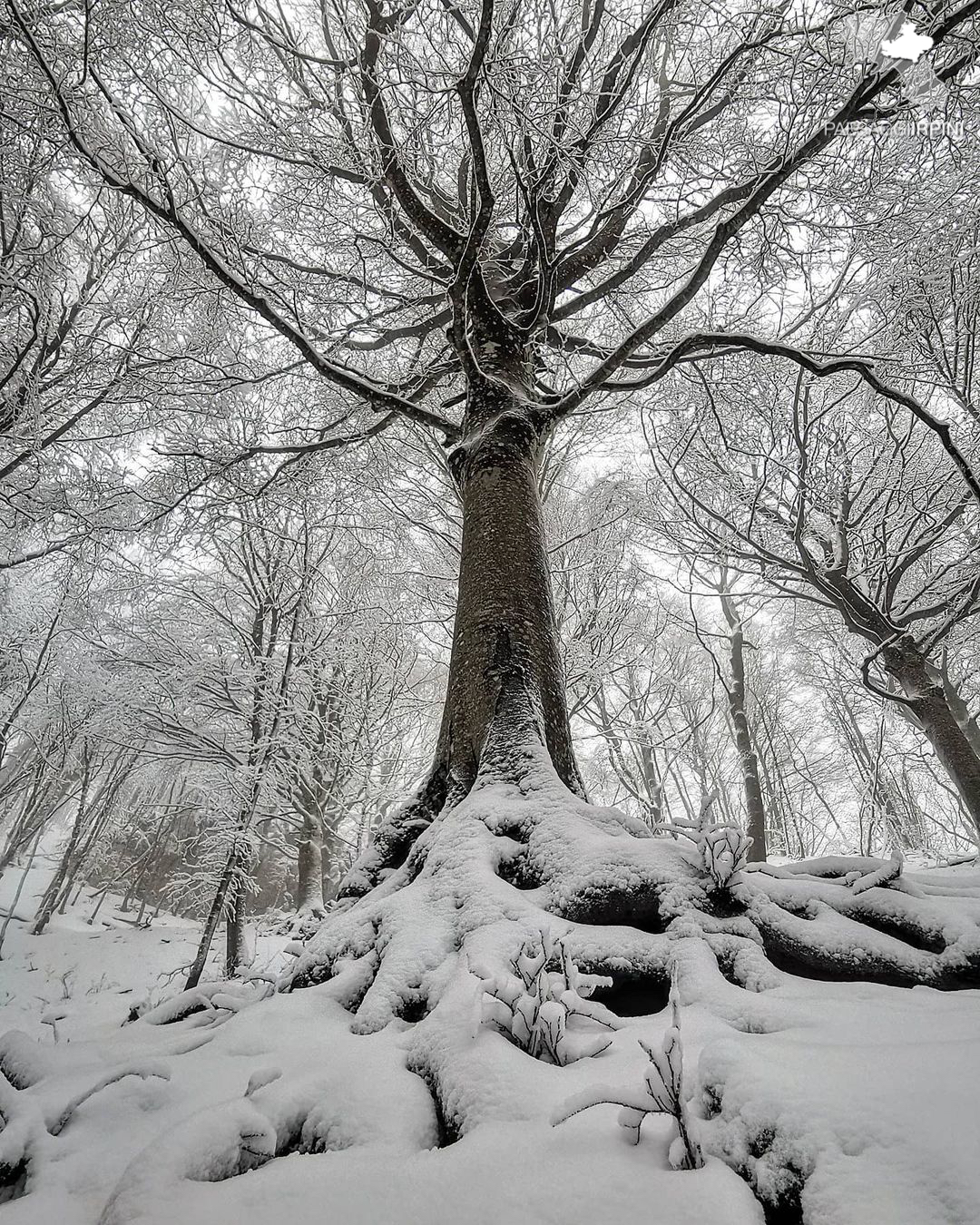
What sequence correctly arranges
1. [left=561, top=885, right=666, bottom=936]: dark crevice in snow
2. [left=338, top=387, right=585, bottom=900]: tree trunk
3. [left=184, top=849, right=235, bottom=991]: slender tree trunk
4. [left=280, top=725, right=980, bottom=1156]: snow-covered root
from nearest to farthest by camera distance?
1. [left=280, top=725, right=980, bottom=1156]: snow-covered root
2. [left=561, top=885, right=666, bottom=936]: dark crevice in snow
3. [left=338, top=387, right=585, bottom=900]: tree trunk
4. [left=184, top=849, right=235, bottom=991]: slender tree trunk

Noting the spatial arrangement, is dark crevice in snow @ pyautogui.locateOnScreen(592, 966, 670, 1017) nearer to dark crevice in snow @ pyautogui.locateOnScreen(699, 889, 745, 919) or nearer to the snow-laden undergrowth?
the snow-laden undergrowth

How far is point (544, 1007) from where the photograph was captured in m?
1.04

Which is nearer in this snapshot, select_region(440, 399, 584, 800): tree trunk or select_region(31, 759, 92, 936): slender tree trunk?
select_region(440, 399, 584, 800): tree trunk

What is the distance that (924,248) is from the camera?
3865mm

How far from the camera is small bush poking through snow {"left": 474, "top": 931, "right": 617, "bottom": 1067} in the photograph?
1.00 m

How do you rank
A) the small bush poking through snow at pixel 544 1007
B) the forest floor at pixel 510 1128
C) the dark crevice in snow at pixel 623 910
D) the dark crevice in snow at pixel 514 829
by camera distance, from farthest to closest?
1. the dark crevice in snow at pixel 514 829
2. the dark crevice in snow at pixel 623 910
3. the small bush poking through snow at pixel 544 1007
4. the forest floor at pixel 510 1128

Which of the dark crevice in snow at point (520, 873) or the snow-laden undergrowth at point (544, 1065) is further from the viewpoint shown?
the dark crevice in snow at point (520, 873)

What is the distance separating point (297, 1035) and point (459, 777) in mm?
1023

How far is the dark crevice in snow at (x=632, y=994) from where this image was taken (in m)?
1.27

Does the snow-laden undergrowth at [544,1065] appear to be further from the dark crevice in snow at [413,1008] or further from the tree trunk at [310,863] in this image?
the tree trunk at [310,863]

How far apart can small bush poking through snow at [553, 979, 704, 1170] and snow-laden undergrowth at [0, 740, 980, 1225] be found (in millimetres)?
15

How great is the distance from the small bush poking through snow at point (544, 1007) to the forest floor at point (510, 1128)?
34 millimetres

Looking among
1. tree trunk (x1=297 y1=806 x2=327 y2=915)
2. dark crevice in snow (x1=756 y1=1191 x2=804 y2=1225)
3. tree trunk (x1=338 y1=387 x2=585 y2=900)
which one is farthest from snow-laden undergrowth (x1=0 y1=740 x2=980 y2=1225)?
tree trunk (x1=297 y1=806 x2=327 y2=915)

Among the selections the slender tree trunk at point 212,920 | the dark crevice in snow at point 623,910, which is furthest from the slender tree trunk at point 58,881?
the dark crevice in snow at point 623,910
